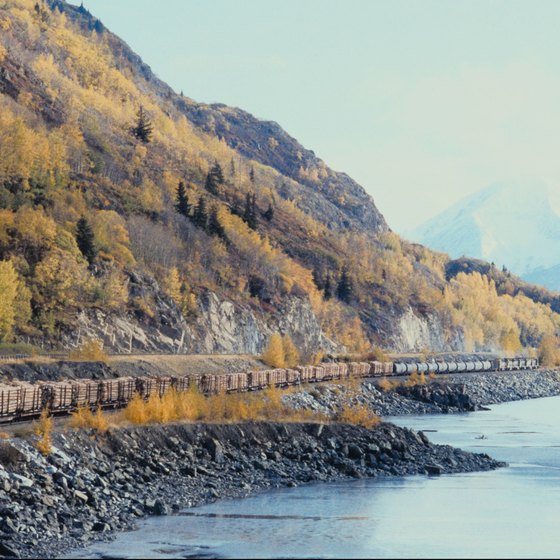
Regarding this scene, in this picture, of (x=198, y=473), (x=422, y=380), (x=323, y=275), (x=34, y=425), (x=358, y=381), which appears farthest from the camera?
(x=323, y=275)

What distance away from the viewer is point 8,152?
101938mm

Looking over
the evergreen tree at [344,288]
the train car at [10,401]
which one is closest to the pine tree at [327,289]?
the evergreen tree at [344,288]

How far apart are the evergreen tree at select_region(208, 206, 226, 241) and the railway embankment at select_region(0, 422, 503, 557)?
249ft

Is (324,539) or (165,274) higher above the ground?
(165,274)

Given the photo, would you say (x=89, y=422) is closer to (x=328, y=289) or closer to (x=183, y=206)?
(x=183, y=206)

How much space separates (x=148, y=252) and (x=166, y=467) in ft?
230

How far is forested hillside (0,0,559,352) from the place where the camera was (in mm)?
85625

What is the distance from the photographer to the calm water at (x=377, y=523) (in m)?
29.3

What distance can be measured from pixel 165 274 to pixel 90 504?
239ft

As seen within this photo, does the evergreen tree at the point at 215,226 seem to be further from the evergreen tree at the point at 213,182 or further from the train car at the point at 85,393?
the train car at the point at 85,393

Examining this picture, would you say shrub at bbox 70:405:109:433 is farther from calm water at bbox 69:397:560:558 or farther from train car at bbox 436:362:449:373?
train car at bbox 436:362:449:373

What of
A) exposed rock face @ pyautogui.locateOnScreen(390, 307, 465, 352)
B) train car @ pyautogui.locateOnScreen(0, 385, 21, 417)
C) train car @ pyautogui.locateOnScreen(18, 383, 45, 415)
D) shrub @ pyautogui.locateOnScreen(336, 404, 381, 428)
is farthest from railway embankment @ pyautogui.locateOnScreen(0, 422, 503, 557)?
exposed rock face @ pyautogui.locateOnScreen(390, 307, 465, 352)

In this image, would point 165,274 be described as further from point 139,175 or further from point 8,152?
point 139,175

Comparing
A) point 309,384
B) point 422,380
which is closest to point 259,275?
point 422,380
